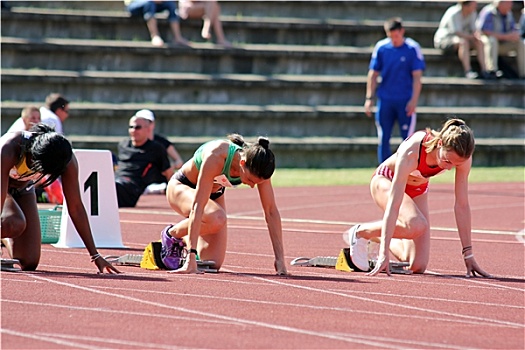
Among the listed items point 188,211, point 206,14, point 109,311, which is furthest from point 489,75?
point 109,311

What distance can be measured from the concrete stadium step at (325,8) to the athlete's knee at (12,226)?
16806mm

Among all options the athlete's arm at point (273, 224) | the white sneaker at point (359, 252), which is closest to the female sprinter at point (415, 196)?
the white sneaker at point (359, 252)

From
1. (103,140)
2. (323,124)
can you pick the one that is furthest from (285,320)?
(323,124)

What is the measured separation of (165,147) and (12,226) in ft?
23.4

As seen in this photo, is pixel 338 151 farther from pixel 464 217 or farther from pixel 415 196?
pixel 464 217

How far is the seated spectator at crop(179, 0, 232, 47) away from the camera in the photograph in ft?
74.9

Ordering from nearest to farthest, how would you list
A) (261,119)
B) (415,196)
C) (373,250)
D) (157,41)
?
(415,196) → (373,250) → (261,119) → (157,41)

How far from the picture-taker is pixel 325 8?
2552 centimetres

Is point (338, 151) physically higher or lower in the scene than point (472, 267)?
higher

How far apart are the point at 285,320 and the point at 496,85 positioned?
1794 cm

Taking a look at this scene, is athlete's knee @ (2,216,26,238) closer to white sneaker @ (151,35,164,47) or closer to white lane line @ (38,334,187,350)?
white lane line @ (38,334,187,350)

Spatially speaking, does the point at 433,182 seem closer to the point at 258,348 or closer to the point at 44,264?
the point at 44,264

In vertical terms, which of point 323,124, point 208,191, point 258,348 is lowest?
point 258,348

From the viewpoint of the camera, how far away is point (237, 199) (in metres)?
16.1
